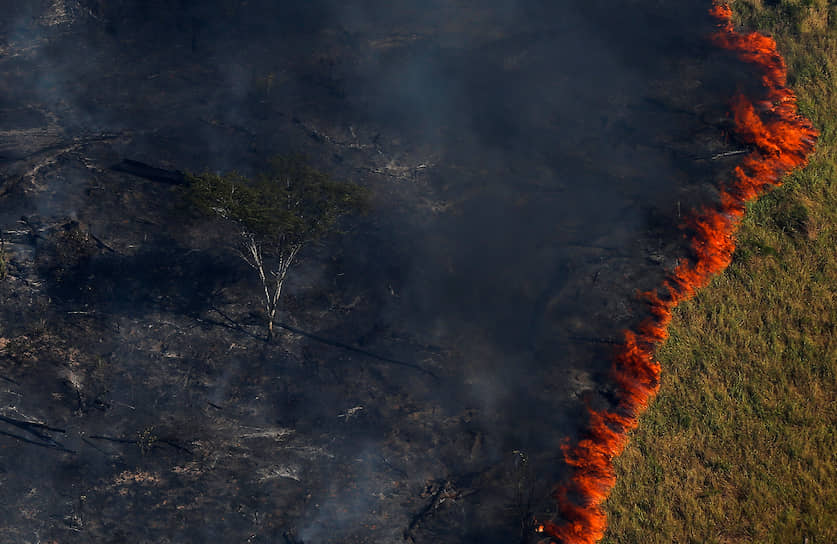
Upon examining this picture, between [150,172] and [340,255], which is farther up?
[150,172]

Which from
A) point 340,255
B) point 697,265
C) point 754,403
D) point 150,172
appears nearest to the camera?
point 754,403

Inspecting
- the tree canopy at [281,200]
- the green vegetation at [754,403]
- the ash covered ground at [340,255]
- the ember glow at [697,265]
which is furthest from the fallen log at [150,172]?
the green vegetation at [754,403]

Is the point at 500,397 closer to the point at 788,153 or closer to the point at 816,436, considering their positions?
the point at 816,436

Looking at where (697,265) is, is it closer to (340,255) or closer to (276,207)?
(340,255)

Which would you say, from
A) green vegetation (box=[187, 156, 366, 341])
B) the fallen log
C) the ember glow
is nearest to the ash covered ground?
the fallen log

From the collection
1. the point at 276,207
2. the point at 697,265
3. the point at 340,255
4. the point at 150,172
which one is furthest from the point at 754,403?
the point at 150,172

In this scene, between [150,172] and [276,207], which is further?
[150,172]

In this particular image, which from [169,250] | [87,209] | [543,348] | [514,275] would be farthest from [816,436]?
[87,209]
